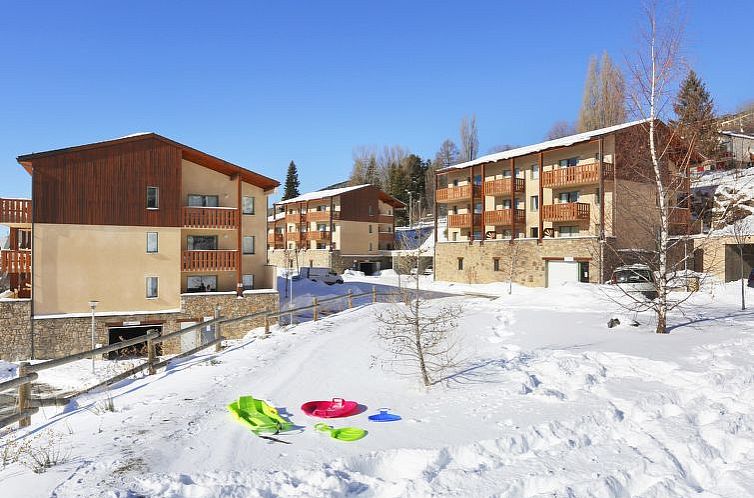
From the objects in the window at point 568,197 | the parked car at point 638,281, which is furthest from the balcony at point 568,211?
→ the parked car at point 638,281

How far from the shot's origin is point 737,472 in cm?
Answer: 589

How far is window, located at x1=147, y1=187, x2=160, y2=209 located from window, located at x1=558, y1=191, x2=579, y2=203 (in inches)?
1057

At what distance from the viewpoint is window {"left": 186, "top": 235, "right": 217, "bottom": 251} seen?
27.4 meters

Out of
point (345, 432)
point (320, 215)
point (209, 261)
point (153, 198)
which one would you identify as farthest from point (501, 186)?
point (345, 432)

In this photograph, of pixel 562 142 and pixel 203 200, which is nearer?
pixel 203 200

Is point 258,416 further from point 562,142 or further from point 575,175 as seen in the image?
point 562,142

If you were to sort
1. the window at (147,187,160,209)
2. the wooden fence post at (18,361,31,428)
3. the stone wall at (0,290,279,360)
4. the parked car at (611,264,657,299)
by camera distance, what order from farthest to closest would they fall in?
1. the window at (147,187,160,209)
2. the stone wall at (0,290,279,360)
3. the parked car at (611,264,657,299)
4. the wooden fence post at (18,361,31,428)

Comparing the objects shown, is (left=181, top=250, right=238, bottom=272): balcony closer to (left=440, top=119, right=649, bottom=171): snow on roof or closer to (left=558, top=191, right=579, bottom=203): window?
(left=440, top=119, right=649, bottom=171): snow on roof

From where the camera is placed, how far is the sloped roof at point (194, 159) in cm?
2273

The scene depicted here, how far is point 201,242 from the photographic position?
27.6 meters

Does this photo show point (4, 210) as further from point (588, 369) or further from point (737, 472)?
point (737, 472)

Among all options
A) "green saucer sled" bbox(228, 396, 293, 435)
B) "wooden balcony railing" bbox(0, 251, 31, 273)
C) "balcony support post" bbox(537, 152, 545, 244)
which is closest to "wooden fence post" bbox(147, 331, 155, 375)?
"green saucer sled" bbox(228, 396, 293, 435)

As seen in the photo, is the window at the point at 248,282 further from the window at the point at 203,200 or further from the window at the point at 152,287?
the window at the point at 152,287

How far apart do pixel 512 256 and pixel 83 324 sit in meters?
27.2
